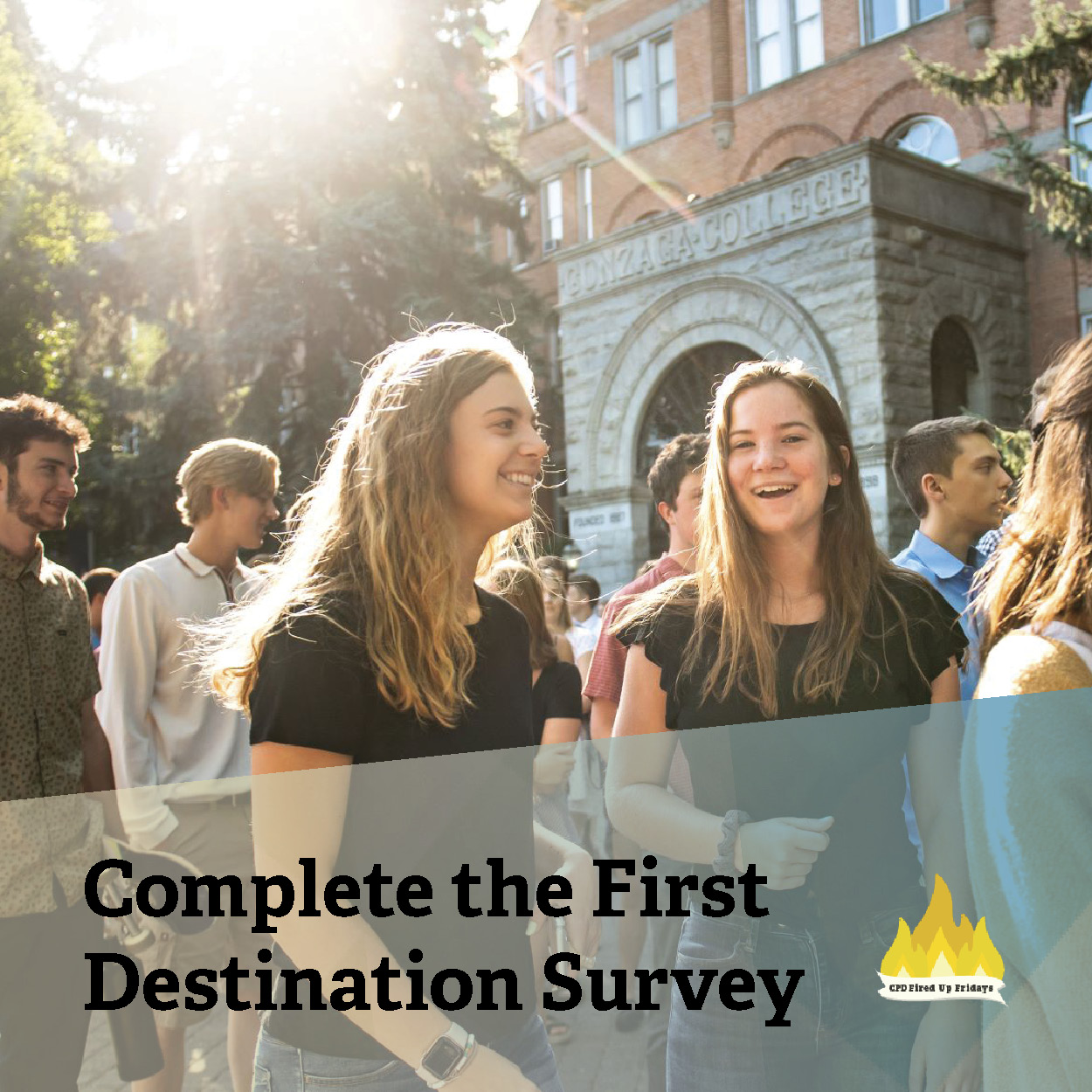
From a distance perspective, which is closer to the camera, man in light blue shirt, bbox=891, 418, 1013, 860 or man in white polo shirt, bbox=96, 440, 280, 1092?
man in white polo shirt, bbox=96, 440, 280, 1092

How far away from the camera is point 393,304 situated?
2161cm

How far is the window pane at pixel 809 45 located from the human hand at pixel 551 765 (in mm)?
16945

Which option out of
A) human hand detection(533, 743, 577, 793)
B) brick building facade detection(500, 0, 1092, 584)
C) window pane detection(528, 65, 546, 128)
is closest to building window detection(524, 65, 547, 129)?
window pane detection(528, 65, 546, 128)

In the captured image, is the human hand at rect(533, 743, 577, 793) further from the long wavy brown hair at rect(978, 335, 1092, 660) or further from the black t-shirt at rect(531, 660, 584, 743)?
the long wavy brown hair at rect(978, 335, 1092, 660)

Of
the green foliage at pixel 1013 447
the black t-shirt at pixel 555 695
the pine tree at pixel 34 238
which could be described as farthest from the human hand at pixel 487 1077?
the pine tree at pixel 34 238

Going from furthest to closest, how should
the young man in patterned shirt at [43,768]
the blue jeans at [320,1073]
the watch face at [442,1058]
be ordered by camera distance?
the young man in patterned shirt at [43,768], the blue jeans at [320,1073], the watch face at [442,1058]

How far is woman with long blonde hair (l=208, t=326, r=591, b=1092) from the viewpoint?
1689 mm

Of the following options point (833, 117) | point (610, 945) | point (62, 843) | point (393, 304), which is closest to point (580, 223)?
point (393, 304)

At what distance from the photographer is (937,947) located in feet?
6.59

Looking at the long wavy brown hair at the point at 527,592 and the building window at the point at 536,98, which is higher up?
the building window at the point at 536,98

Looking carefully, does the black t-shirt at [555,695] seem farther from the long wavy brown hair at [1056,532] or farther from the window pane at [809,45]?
the window pane at [809,45]

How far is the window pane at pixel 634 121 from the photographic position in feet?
72.7

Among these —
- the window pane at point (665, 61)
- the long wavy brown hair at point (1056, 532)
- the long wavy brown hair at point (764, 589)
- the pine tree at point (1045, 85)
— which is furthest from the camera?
the window pane at point (665, 61)

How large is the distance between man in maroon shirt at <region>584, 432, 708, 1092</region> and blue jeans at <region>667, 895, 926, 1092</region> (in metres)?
1.49
